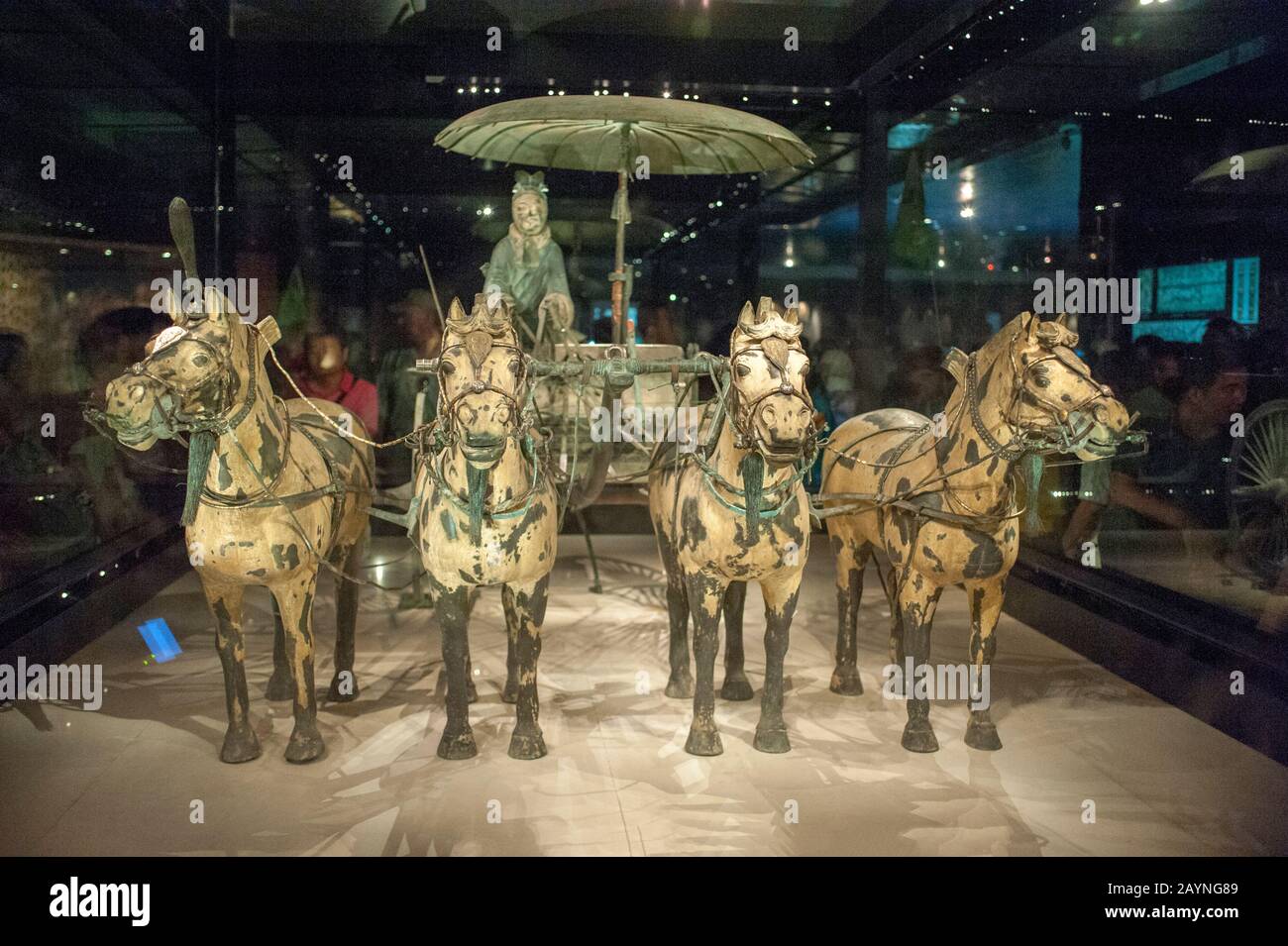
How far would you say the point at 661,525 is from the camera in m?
5.37

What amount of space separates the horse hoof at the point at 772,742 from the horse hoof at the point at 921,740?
0.58 metres

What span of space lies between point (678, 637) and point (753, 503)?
152 centimetres

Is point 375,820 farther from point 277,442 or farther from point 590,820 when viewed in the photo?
point 277,442

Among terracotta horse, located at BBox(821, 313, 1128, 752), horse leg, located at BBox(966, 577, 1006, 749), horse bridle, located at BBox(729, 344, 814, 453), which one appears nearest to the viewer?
horse bridle, located at BBox(729, 344, 814, 453)

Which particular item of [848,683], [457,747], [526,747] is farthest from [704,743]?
[848,683]

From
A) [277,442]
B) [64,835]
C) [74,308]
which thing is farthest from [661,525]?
[74,308]

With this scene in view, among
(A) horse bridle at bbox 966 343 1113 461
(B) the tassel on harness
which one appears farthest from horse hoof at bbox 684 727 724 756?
(B) the tassel on harness

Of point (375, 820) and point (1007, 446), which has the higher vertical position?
point (1007, 446)

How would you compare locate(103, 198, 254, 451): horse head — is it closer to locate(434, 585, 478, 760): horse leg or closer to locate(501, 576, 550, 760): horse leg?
locate(434, 585, 478, 760): horse leg

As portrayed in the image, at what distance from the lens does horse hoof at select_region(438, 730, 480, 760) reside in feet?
15.4

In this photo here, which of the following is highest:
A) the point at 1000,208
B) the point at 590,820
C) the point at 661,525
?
the point at 1000,208

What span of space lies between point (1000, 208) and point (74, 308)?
565 cm

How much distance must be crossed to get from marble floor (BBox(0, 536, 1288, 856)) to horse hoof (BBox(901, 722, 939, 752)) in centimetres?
5

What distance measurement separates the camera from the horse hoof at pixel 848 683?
5.73m
